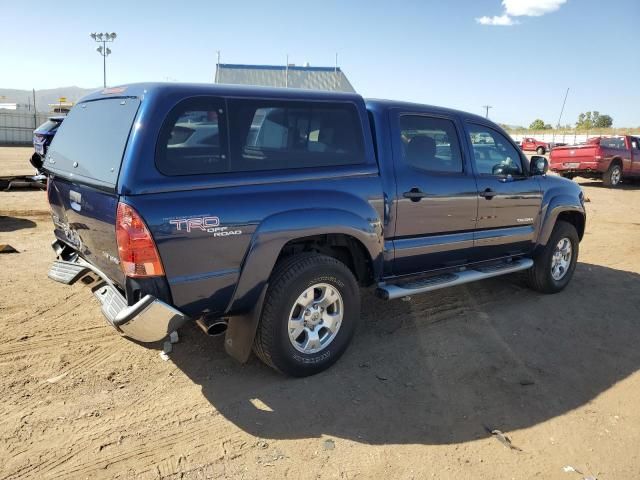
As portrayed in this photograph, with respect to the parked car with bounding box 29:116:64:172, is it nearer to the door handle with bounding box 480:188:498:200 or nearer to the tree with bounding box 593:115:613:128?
the door handle with bounding box 480:188:498:200

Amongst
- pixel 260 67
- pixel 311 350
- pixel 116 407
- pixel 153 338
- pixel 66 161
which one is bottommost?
pixel 116 407

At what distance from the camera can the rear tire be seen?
1738 cm

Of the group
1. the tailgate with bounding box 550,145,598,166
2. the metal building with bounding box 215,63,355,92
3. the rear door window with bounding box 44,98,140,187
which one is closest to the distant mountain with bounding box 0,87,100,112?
the metal building with bounding box 215,63,355,92

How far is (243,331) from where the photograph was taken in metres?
3.47

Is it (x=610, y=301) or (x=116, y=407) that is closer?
(x=116, y=407)

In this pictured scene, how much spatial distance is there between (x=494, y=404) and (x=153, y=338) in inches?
90.6

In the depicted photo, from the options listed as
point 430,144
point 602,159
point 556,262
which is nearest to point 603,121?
point 602,159

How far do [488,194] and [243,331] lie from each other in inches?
110

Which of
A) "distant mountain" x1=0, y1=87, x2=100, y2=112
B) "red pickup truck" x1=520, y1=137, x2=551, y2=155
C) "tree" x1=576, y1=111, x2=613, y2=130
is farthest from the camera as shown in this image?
"tree" x1=576, y1=111, x2=613, y2=130

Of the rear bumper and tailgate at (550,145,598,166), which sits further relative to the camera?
tailgate at (550,145,598,166)

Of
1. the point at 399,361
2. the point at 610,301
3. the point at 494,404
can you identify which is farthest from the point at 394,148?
the point at 610,301

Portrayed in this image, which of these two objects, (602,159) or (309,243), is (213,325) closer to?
(309,243)

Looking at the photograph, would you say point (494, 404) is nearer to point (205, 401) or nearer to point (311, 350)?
point (311, 350)

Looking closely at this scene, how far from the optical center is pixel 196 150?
315cm
